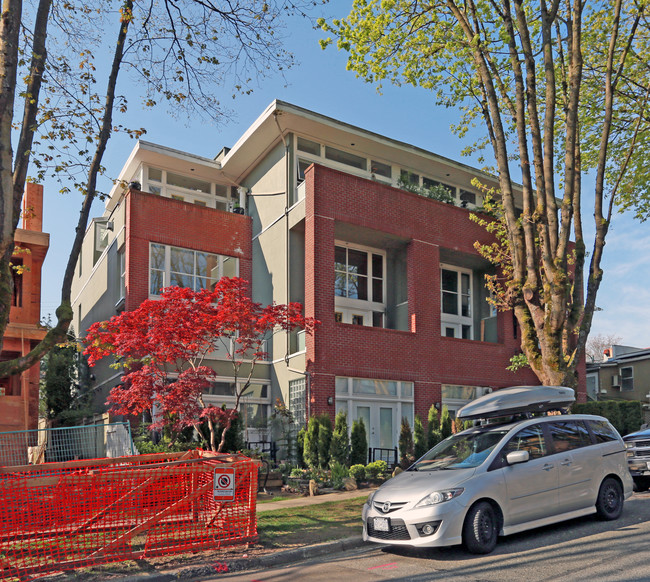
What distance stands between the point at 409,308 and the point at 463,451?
39.3 ft

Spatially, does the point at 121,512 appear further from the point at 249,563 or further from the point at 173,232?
the point at 173,232

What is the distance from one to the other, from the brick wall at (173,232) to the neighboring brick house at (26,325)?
290 centimetres

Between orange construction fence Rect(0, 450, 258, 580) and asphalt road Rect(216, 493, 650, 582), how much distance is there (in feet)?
3.79

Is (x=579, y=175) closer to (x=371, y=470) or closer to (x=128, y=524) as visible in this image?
(x=371, y=470)

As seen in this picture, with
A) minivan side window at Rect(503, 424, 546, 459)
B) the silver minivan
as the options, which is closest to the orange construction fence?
the silver minivan

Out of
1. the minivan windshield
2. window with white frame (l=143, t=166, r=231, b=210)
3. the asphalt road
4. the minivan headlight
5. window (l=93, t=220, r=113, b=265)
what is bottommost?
the asphalt road

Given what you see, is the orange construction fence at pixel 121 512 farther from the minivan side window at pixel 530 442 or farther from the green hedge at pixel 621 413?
the green hedge at pixel 621 413

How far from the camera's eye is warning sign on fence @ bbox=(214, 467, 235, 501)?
8.36 meters

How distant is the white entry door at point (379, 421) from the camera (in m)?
19.5

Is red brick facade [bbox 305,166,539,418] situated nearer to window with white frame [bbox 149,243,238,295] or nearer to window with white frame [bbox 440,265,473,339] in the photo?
window with white frame [bbox 440,265,473,339]

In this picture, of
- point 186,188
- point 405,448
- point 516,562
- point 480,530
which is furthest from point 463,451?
point 186,188

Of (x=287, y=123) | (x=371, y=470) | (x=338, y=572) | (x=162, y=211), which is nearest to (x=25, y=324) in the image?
(x=162, y=211)

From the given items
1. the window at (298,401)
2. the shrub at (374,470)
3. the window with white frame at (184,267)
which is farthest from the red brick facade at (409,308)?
the window with white frame at (184,267)

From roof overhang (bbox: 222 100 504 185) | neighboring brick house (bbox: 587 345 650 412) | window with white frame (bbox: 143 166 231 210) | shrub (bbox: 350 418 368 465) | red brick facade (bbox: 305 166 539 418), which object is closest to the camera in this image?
shrub (bbox: 350 418 368 465)
